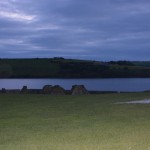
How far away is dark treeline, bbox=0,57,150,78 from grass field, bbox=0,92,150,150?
72564 mm

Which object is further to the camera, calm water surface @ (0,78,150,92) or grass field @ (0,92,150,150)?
calm water surface @ (0,78,150,92)

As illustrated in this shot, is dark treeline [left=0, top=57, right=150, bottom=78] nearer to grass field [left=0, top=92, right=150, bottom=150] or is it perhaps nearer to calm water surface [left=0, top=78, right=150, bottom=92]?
calm water surface [left=0, top=78, right=150, bottom=92]

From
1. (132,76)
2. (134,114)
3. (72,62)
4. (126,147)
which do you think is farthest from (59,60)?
(126,147)

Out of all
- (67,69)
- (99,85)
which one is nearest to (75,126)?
(99,85)

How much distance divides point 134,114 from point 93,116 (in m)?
1.50

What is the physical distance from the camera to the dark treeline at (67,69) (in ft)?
315

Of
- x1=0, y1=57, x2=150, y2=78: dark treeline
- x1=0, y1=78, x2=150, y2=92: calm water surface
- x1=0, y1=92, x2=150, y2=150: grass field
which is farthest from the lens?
x1=0, y1=57, x2=150, y2=78: dark treeline

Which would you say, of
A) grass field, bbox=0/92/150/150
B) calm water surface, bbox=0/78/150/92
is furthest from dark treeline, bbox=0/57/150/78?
grass field, bbox=0/92/150/150

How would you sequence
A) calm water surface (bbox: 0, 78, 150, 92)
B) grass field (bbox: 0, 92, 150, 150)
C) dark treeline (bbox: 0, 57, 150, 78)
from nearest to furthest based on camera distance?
1. grass field (bbox: 0, 92, 150, 150)
2. calm water surface (bbox: 0, 78, 150, 92)
3. dark treeline (bbox: 0, 57, 150, 78)

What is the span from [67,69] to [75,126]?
277 feet

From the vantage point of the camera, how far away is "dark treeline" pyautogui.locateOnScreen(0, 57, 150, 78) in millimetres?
95875

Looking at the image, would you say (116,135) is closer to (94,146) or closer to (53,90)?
(94,146)

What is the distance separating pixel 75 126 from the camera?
48.6 feet

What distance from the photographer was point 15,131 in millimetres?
14070
